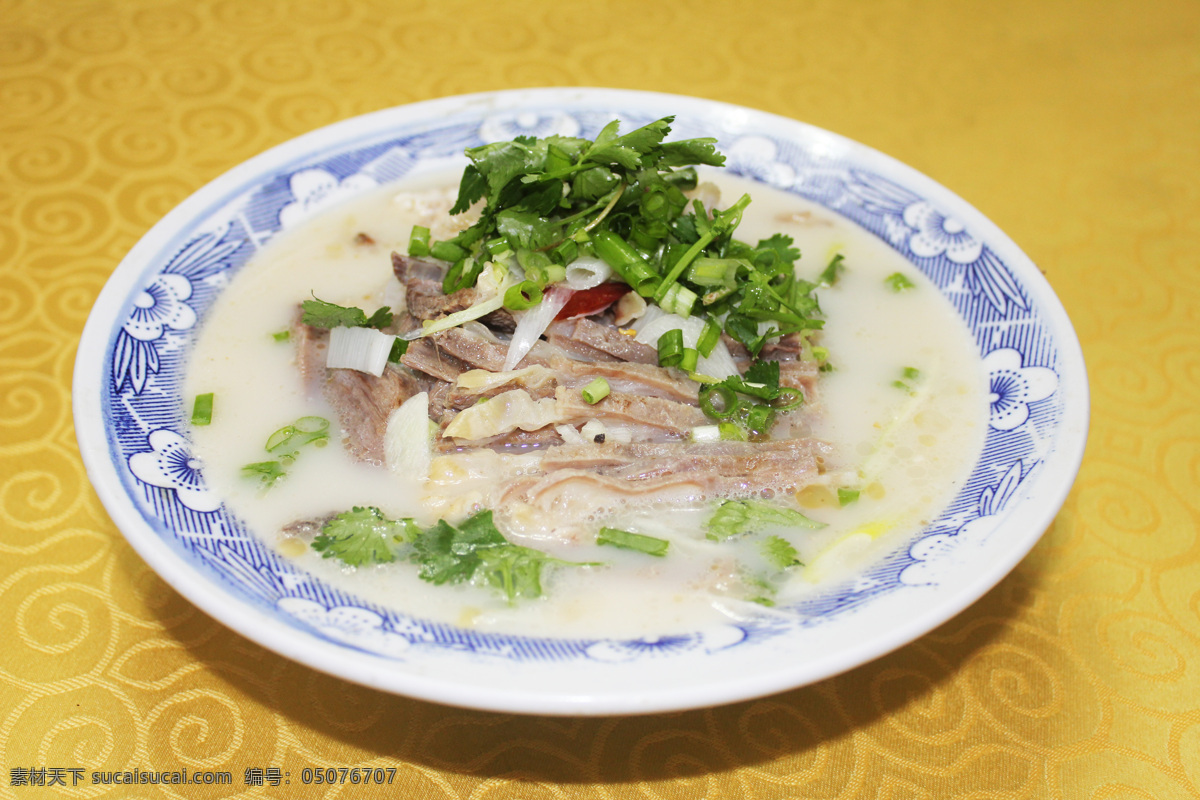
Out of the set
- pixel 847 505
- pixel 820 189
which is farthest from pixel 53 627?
pixel 820 189

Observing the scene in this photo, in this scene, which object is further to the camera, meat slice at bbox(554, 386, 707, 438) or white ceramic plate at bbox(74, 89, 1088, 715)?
meat slice at bbox(554, 386, 707, 438)

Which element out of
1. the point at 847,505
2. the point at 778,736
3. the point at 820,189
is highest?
the point at 820,189

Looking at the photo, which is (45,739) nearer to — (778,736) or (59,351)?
(59,351)

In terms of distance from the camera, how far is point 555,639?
5.49 feet

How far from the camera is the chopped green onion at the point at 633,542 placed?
6.35 ft

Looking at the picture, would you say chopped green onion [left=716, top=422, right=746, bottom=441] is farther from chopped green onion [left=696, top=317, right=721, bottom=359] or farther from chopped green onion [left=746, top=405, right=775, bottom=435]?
chopped green onion [left=696, top=317, right=721, bottom=359]

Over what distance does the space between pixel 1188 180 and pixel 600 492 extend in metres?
3.28

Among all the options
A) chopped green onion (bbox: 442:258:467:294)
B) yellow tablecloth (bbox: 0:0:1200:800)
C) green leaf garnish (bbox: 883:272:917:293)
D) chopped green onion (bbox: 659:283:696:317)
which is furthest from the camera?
green leaf garnish (bbox: 883:272:917:293)

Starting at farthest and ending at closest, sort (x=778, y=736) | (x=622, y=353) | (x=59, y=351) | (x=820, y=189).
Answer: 1. (x=820, y=189)
2. (x=59, y=351)
3. (x=622, y=353)
4. (x=778, y=736)

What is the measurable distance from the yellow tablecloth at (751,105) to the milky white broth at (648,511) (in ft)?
1.05

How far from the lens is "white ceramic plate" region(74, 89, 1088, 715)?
1.52m

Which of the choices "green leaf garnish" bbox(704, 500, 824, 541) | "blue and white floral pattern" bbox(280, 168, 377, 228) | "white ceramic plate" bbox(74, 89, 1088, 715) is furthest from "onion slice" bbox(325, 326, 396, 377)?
"green leaf garnish" bbox(704, 500, 824, 541)

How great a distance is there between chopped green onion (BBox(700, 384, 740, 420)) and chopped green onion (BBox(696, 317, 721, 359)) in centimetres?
9

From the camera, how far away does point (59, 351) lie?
275cm
